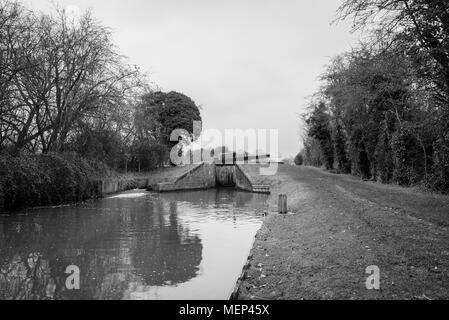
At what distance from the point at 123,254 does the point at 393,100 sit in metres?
17.4

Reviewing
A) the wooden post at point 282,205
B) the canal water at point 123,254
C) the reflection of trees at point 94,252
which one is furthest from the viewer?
the wooden post at point 282,205

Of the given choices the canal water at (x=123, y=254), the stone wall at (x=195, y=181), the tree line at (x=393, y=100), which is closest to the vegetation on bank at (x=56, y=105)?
the canal water at (x=123, y=254)

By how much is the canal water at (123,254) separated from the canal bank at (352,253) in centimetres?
74

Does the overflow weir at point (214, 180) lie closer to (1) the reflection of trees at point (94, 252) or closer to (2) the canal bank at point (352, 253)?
(1) the reflection of trees at point (94, 252)

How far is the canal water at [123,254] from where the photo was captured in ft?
22.5

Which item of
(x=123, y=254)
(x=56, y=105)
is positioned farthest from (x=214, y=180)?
(x=123, y=254)

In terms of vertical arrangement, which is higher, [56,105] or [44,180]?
[56,105]

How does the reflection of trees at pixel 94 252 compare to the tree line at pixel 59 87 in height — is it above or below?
below

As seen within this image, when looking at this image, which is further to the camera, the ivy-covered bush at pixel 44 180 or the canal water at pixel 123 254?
the ivy-covered bush at pixel 44 180

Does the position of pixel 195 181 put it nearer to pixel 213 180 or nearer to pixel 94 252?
pixel 213 180

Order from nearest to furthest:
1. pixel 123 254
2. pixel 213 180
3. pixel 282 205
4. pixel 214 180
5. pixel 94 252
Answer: pixel 123 254 → pixel 94 252 → pixel 282 205 → pixel 213 180 → pixel 214 180

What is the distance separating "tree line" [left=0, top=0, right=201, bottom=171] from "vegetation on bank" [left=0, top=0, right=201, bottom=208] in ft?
0.15

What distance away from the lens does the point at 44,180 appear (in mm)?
18250
